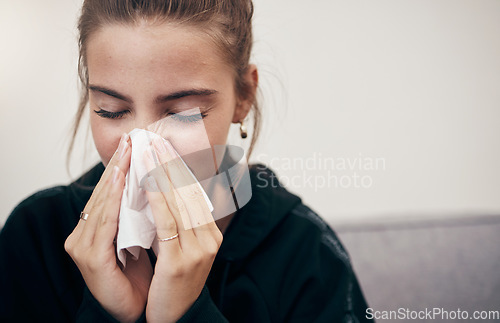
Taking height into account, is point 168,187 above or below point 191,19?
below

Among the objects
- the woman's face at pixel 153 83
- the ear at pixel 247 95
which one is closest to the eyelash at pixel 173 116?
the woman's face at pixel 153 83

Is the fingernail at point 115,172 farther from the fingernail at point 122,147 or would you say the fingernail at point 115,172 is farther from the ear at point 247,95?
the ear at point 247,95

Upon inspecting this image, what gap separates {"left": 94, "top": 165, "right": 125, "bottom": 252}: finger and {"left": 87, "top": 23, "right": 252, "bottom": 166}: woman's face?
0.08m

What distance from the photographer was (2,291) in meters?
0.65

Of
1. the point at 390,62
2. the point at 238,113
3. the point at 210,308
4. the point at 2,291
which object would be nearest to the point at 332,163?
the point at 390,62

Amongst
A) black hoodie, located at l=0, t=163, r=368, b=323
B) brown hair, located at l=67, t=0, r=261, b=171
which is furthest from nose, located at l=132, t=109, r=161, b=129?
black hoodie, located at l=0, t=163, r=368, b=323

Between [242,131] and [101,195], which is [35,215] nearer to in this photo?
[101,195]

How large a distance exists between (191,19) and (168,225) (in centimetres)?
30

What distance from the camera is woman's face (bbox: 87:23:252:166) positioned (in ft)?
1.63

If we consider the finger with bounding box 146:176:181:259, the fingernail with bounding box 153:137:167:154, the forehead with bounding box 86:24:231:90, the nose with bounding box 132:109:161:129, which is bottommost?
the finger with bounding box 146:176:181:259

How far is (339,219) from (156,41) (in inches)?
29.3

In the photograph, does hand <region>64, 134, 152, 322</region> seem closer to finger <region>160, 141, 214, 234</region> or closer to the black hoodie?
finger <region>160, 141, 214, 234</region>

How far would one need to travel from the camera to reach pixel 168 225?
484mm

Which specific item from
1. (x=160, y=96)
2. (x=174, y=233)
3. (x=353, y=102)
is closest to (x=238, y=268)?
(x=174, y=233)
